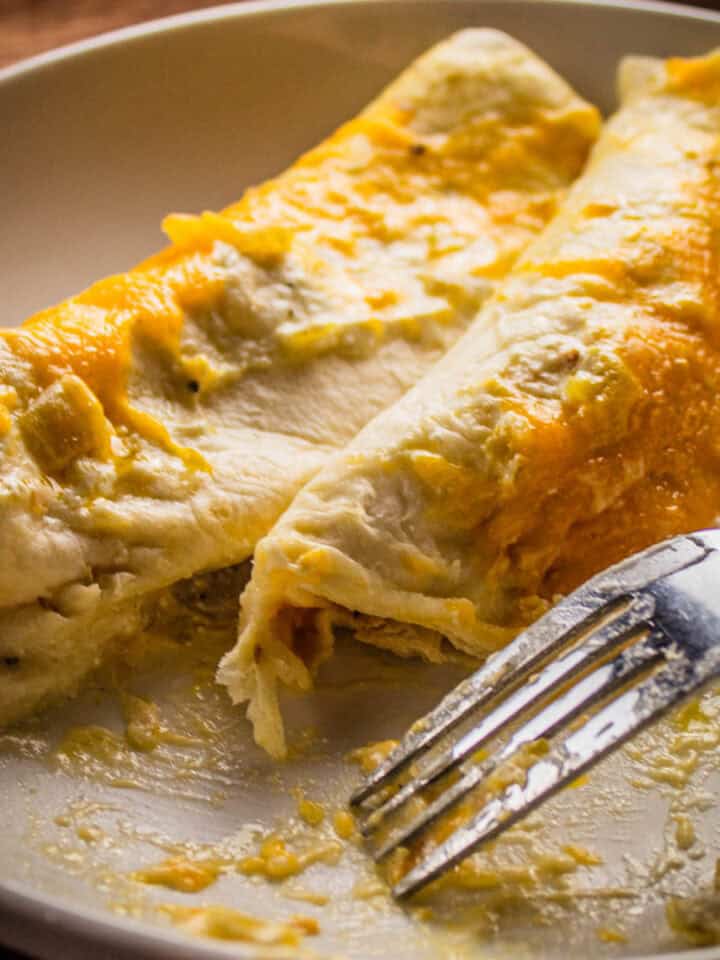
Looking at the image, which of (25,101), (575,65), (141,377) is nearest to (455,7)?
(575,65)

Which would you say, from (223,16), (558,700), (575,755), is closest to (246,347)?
(558,700)

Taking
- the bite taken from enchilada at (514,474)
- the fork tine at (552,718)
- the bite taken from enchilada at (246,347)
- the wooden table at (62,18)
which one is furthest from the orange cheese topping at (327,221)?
the wooden table at (62,18)

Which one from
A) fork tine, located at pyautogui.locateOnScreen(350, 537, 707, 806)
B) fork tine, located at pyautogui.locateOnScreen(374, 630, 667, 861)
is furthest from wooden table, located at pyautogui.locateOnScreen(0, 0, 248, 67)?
fork tine, located at pyautogui.locateOnScreen(374, 630, 667, 861)

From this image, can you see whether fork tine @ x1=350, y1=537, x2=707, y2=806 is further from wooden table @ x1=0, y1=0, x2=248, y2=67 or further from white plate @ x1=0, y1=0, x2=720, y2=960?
wooden table @ x1=0, y1=0, x2=248, y2=67

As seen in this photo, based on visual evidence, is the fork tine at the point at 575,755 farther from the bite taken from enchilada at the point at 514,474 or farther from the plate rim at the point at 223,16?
the plate rim at the point at 223,16

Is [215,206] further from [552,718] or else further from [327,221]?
[552,718]
